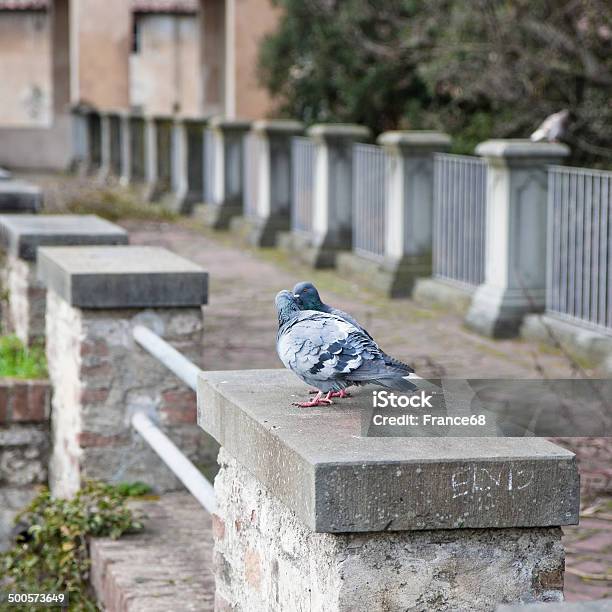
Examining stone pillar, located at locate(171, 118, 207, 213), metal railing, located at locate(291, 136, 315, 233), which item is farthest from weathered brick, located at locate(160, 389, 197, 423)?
stone pillar, located at locate(171, 118, 207, 213)

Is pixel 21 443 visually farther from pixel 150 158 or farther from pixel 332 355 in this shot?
pixel 150 158

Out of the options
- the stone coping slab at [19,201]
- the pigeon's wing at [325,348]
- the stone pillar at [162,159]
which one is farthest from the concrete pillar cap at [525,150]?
the stone pillar at [162,159]

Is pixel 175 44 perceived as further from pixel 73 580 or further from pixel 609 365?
pixel 73 580

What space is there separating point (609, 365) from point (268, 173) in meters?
7.87

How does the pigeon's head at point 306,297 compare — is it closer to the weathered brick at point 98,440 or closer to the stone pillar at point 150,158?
the weathered brick at point 98,440

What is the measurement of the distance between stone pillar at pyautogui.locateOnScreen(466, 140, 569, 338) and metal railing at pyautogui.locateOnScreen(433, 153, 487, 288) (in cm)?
77

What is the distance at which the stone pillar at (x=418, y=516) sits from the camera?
8.37 feet

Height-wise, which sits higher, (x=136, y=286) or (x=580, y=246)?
(x=136, y=286)

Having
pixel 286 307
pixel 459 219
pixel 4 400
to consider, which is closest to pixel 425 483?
pixel 286 307

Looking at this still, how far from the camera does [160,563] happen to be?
4.61 meters

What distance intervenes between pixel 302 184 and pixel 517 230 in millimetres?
5590

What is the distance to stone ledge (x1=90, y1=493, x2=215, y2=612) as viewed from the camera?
424cm

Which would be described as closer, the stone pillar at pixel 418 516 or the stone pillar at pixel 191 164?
the stone pillar at pixel 418 516

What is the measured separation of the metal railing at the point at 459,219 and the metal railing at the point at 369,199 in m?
1.07
